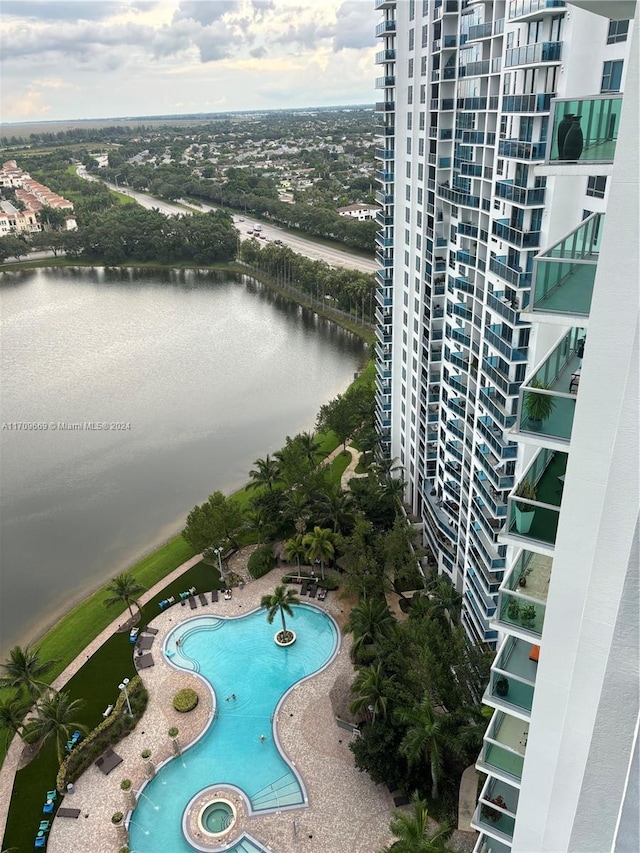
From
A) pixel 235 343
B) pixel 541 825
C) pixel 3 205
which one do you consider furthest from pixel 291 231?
pixel 541 825

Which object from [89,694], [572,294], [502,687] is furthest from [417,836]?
[89,694]

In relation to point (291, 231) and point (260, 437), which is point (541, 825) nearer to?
point (260, 437)

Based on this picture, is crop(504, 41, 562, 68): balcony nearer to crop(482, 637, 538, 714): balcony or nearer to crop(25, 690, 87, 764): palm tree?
crop(482, 637, 538, 714): balcony

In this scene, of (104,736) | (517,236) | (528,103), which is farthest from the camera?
(104,736)

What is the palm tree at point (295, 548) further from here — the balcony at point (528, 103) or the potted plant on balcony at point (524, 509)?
the potted plant on balcony at point (524, 509)

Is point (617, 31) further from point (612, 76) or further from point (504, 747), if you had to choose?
point (504, 747)
